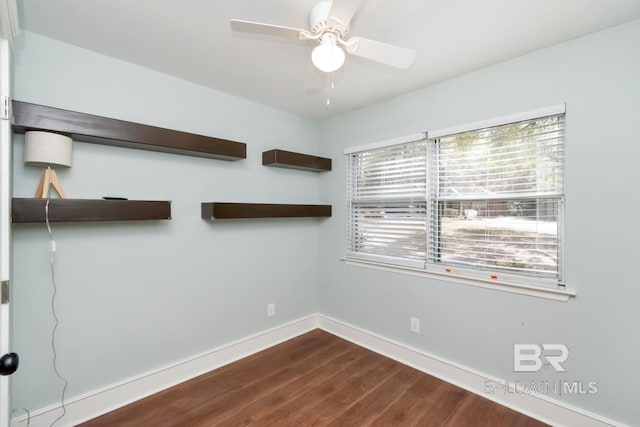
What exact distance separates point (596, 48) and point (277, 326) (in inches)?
132

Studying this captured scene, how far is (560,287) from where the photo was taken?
1953 mm

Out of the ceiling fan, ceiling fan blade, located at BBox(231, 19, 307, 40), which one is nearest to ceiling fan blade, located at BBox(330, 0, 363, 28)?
the ceiling fan

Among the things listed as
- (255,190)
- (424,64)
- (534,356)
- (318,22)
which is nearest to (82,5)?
(318,22)

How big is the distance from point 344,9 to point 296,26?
490mm

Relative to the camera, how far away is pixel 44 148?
5.62 feet

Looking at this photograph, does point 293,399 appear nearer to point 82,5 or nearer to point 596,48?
point 82,5

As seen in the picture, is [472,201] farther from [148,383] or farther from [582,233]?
[148,383]

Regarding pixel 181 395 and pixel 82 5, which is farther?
pixel 181 395

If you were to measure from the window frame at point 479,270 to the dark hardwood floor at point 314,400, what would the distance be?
33.6 inches

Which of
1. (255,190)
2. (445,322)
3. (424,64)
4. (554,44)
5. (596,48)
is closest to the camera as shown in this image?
(596,48)

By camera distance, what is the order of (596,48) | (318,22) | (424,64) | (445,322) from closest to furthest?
(318,22), (596,48), (424,64), (445,322)

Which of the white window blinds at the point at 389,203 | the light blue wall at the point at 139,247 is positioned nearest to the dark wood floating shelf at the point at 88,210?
the light blue wall at the point at 139,247

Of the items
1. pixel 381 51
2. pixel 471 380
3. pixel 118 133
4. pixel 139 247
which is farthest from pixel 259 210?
pixel 471 380

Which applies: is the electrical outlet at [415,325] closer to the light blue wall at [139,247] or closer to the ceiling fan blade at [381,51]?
the light blue wall at [139,247]
